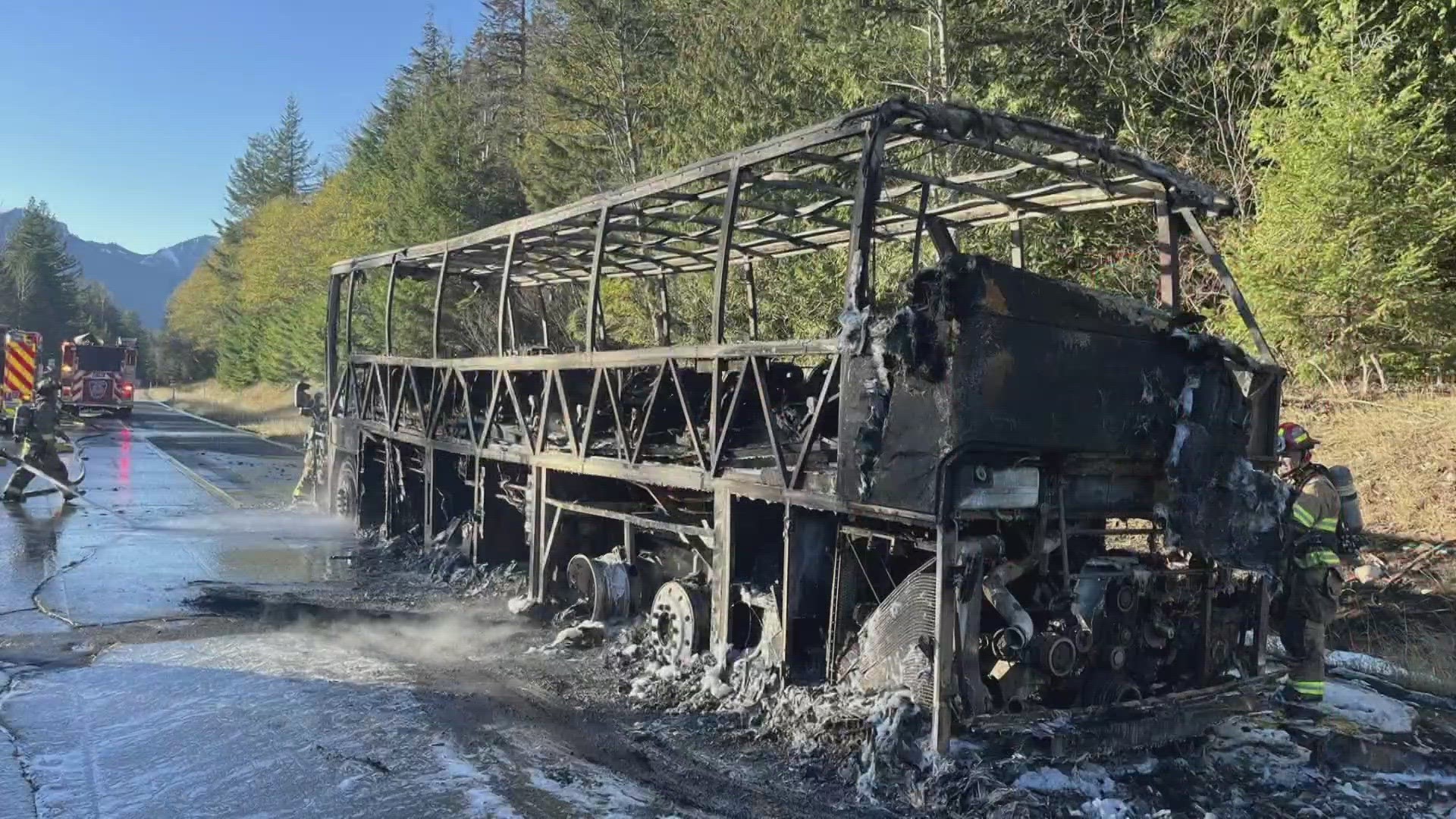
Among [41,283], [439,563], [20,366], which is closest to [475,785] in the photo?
[439,563]

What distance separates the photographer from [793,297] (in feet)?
57.0

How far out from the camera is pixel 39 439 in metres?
14.0

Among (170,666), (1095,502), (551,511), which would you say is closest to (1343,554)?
(1095,502)

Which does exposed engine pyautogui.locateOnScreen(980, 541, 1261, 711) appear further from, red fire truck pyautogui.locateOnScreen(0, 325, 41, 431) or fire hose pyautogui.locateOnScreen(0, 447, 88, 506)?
red fire truck pyautogui.locateOnScreen(0, 325, 41, 431)

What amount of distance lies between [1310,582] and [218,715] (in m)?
6.68

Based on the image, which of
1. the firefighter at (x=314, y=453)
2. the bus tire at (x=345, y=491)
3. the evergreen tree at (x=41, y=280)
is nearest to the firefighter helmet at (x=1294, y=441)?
the bus tire at (x=345, y=491)

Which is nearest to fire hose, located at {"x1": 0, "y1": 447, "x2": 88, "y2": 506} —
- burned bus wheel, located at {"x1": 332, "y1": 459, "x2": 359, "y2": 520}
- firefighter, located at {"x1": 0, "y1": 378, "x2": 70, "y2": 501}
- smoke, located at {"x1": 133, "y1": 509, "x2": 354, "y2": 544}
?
Answer: firefighter, located at {"x1": 0, "y1": 378, "x2": 70, "y2": 501}

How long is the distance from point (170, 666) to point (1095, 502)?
20.0 feet

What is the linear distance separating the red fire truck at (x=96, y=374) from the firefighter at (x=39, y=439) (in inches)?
808

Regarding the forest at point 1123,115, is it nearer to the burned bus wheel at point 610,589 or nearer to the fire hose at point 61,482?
the burned bus wheel at point 610,589

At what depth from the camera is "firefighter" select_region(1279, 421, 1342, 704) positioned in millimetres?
6047

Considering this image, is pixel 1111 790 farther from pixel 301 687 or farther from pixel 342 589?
pixel 342 589

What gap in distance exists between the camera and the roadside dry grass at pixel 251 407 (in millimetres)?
32031

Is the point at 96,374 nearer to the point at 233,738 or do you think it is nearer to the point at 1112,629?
the point at 233,738
